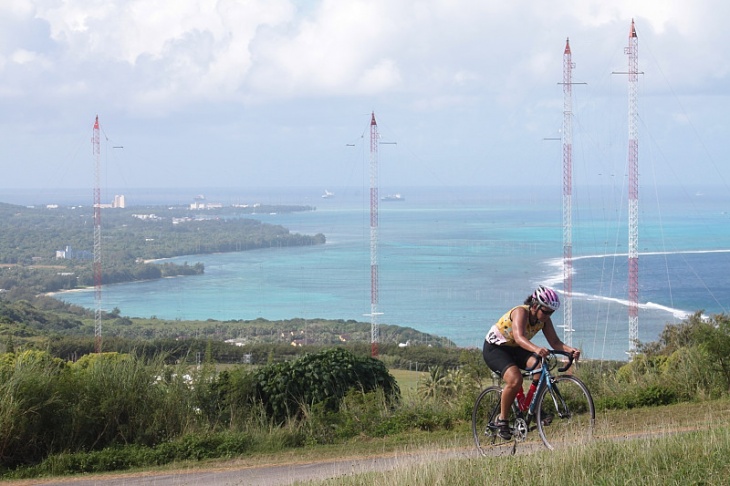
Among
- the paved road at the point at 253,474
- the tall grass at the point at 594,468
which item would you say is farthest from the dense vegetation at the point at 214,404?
the tall grass at the point at 594,468

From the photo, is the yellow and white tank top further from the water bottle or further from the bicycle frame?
the water bottle

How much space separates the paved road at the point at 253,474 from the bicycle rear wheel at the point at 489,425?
138 mm

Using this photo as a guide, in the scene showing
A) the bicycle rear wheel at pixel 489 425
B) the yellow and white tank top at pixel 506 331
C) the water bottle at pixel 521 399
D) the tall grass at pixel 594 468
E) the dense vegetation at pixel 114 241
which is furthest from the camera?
the dense vegetation at pixel 114 241

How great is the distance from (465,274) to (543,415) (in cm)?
7264

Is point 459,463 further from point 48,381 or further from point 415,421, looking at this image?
point 48,381

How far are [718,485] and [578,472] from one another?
875 millimetres

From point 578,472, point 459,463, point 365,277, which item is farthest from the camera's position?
point 365,277

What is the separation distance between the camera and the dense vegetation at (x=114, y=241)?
246 feet

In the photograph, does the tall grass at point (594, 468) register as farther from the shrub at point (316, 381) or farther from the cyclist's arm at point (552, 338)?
the shrub at point (316, 381)

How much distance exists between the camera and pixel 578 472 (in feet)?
19.5

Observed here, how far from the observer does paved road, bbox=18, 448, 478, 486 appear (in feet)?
25.9

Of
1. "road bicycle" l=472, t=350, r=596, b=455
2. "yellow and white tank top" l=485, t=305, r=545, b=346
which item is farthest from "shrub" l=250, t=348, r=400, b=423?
"yellow and white tank top" l=485, t=305, r=545, b=346

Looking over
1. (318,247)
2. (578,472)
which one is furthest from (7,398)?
(318,247)

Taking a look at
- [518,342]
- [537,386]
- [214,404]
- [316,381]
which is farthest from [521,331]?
[316,381]
